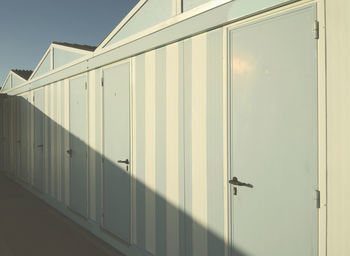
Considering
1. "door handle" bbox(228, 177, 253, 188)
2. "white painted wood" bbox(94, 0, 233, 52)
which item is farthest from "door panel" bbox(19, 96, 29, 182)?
"door handle" bbox(228, 177, 253, 188)

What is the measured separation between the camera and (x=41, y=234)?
430 centimetres

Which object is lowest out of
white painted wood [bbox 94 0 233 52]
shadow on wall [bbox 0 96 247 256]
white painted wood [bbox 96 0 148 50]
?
shadow on wall [bbox 0 96 247 256]

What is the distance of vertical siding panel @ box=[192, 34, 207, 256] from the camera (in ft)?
8.61

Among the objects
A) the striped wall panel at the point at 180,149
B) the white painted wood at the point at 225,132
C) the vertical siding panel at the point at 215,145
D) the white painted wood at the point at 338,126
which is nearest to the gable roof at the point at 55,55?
the striped wall panel at the point at 180,149

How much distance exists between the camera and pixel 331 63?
1796 millimetres

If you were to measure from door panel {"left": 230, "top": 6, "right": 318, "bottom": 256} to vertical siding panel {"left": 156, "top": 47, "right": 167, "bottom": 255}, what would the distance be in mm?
881

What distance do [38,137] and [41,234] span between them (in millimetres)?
2853

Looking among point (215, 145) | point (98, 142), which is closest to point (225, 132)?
point (215, 145)

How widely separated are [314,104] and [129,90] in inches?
87.1

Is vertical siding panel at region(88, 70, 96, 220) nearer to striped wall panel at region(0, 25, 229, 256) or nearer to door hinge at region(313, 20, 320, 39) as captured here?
striped wall panel at region(0, 25, 229, 256)

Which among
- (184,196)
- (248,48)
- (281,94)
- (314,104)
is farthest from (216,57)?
(184,196)

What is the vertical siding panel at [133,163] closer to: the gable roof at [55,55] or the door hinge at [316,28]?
the gable roof at [55,55]

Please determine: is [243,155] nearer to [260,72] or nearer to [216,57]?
[260,72]

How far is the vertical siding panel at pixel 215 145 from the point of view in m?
2.48
